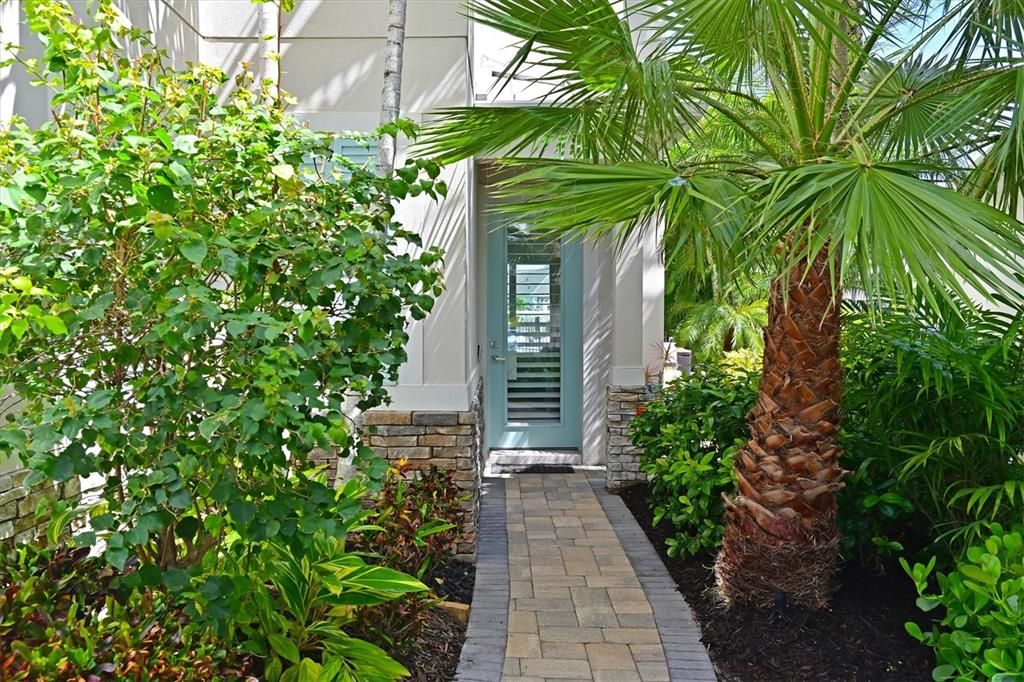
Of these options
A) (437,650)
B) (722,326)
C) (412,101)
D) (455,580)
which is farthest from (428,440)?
(722,326)

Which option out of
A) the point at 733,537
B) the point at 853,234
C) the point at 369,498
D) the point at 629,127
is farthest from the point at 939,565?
the point at 369,498

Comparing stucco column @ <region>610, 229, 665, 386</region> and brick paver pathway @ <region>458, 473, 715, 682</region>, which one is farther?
stucco column @ <region>610, 229, 665, 386</region>

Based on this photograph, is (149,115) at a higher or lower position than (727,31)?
lower

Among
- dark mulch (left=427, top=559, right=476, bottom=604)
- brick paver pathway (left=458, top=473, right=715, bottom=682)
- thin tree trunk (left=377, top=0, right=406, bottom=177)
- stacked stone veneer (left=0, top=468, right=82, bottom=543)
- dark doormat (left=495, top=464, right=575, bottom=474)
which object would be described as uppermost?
thin tree trunk (left=377, top=0, right=406, bottom=177)

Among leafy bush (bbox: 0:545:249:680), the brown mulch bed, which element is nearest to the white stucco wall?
the brown mulch bed

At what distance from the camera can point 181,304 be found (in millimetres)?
2180

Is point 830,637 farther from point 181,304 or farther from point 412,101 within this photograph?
point 412,101

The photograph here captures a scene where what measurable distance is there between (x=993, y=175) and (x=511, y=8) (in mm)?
2429

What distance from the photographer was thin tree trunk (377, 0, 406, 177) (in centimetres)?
396

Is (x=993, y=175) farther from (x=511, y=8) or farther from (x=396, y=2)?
(x=396, y=2)

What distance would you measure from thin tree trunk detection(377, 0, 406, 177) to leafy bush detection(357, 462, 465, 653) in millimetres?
1590

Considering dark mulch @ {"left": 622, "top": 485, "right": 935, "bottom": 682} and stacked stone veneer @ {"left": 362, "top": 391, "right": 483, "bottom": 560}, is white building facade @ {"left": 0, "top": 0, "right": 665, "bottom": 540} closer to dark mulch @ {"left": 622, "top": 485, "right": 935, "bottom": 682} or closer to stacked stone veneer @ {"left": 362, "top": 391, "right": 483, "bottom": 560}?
stacked stone veneer @ {"left": 362, "top": 391, "right": 483, "bottom": 560}

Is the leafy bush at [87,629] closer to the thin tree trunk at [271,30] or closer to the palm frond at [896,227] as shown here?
the palm frond at [896,227]

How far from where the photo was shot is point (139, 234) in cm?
249
